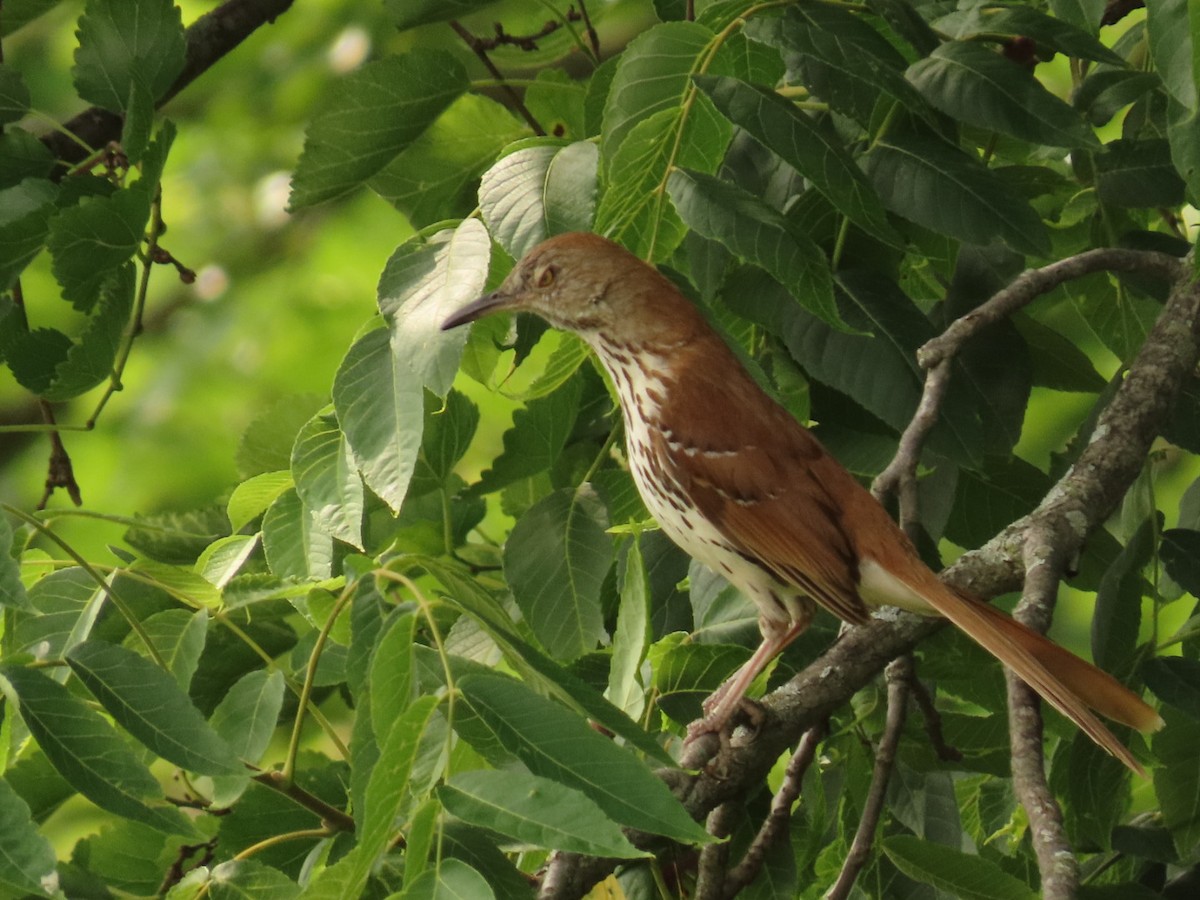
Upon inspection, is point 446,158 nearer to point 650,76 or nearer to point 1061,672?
point 650,76

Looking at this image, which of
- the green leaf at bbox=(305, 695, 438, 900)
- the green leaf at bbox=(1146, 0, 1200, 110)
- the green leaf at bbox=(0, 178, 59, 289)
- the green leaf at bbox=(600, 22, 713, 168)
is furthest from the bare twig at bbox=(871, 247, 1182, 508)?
the green leaf at bbox=(0, 178, 59, 289)

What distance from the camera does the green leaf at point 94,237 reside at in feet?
9.25

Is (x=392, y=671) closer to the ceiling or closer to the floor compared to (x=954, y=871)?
closer to the ceiling

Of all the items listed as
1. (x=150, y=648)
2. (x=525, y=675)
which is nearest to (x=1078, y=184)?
(x=525, y=675)

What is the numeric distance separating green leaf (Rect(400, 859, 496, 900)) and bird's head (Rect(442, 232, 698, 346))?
1548mm

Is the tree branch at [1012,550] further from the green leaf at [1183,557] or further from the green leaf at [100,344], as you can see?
the green leaf at [100,344]

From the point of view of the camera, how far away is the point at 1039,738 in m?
2.36

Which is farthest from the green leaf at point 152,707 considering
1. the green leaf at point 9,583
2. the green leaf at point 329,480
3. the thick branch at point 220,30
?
the thick branch at point 220,30

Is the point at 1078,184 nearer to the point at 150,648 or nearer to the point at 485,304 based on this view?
the point at 485,304

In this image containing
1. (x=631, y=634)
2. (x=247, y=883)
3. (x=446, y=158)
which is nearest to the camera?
(x=247, y=883)

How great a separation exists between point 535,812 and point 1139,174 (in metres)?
1.96

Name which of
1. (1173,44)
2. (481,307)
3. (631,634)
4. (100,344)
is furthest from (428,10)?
(1173,44)

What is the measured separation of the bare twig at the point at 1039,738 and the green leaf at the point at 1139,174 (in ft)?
2.19

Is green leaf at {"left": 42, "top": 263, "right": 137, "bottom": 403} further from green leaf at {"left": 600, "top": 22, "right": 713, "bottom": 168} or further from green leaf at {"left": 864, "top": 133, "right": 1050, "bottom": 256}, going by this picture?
green leaf at {"left": 864, "top": 133, "right": 1050, "bottom": 256}
